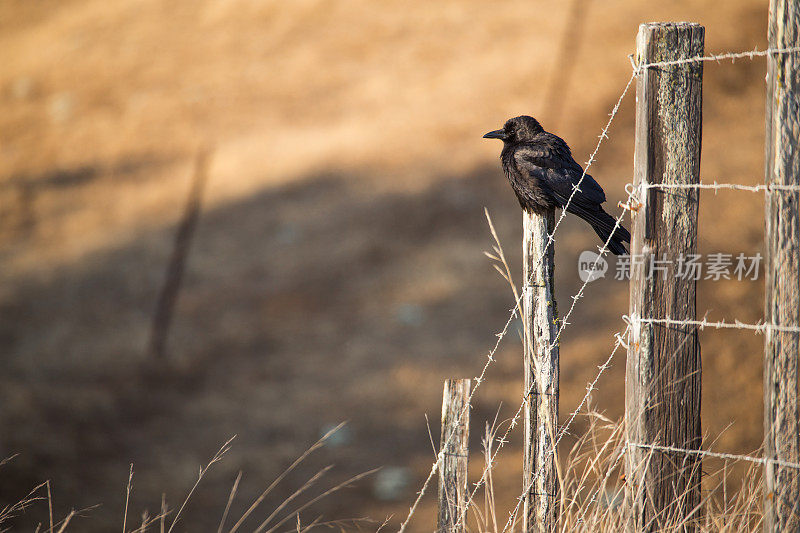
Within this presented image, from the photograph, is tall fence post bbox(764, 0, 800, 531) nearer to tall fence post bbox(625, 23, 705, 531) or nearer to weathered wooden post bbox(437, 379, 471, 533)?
tall fence post bbox(625, 23, 705, 531)

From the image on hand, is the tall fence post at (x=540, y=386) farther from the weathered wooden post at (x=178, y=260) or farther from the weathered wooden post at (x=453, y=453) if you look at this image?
the weathered wooden post at (x=178, y=260)

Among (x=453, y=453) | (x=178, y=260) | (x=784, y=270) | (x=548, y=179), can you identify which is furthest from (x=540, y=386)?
(x=178, y=260)

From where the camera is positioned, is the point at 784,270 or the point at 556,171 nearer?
the point at 784,270

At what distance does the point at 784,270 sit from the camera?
2.08 m

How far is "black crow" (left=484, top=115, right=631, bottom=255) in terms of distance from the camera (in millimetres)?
3012

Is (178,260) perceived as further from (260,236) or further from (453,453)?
(453,453)

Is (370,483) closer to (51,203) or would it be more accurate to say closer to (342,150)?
(342,150)

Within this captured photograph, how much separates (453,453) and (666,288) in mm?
912

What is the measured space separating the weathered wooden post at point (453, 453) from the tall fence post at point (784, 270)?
94 centimetres

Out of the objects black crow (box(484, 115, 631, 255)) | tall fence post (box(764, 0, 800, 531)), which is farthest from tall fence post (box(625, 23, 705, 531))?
black crow (box(484, 115, 631, 255))

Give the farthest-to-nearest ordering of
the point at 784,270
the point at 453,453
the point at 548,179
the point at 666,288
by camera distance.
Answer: the point at 548,179
the point at 453,453
the point at 666,288
the point at 784,270

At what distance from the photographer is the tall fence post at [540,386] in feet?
8.07

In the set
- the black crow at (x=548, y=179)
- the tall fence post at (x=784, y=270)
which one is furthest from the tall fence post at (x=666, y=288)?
the black crow at (x=548, y=179)

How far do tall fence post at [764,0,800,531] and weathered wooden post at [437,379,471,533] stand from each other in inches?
37.0
